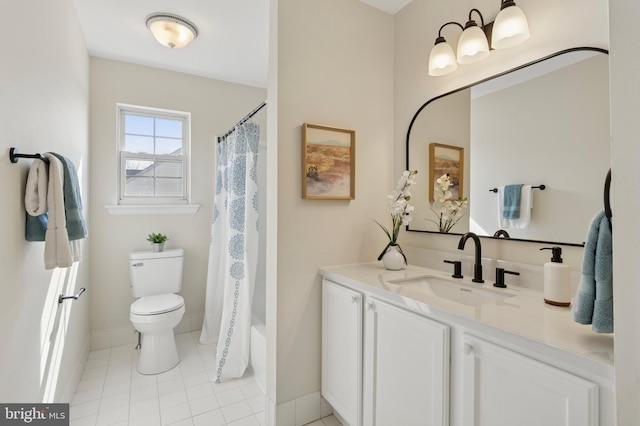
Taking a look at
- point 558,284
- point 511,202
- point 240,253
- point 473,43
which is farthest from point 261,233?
point 558,284

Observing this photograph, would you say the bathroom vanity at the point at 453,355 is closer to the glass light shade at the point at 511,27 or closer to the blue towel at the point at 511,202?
the blue towel at the point at 511,202

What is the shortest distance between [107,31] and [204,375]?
2.71 meters

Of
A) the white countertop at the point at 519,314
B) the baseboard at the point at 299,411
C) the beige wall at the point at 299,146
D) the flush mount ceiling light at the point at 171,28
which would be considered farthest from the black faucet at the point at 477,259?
the flush mount ceiling light at the point at 171,28

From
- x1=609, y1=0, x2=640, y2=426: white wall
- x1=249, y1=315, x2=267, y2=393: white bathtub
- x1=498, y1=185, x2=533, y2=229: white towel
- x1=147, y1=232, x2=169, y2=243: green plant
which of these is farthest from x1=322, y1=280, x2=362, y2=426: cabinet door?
x1=147, y1=232, x2=169, y2=243: green plant

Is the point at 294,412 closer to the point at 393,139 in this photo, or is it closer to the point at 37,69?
the point at 393,139

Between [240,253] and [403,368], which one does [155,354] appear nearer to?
[240,253]

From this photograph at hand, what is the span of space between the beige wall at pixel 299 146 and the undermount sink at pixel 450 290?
0.42 metres

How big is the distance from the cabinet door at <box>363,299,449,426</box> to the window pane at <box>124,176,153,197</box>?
2520 mm

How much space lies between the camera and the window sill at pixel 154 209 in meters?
2.78

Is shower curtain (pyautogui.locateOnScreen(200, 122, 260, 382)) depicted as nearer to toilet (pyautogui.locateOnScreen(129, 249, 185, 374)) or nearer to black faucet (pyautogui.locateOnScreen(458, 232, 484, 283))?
toilet (pyautogui.locateOnScreen(129, 249, 185, 374))

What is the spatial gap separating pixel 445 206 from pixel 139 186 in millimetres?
2748

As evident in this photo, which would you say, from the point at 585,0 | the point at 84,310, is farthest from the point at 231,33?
the point at 84,310

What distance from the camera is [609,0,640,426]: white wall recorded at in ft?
2.24

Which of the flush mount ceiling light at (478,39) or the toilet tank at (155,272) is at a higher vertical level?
the flush mount ceiling light at (478,39)
